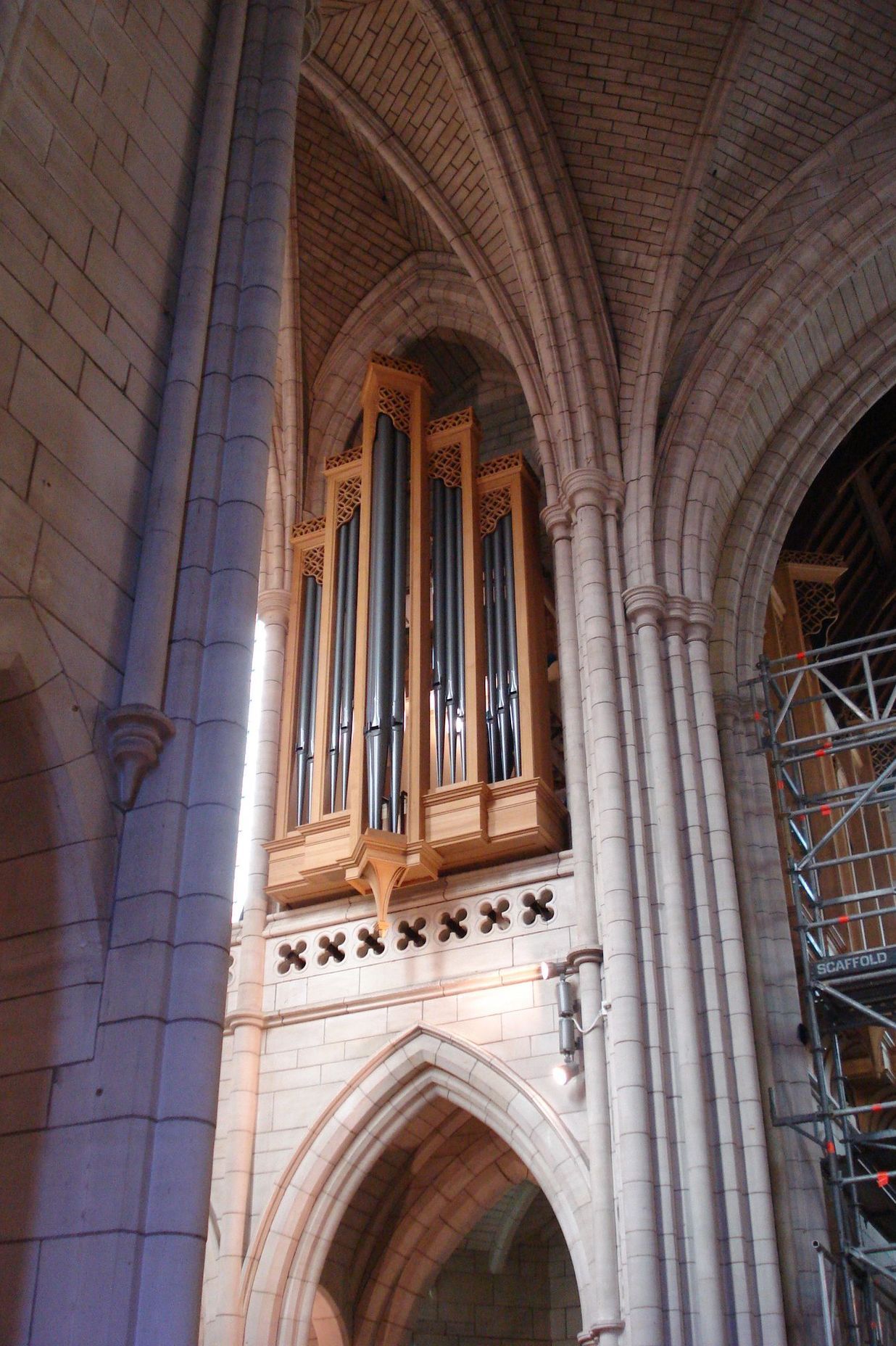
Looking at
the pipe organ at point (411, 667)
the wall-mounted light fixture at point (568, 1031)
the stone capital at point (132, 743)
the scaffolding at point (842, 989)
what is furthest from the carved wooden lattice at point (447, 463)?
the stone capital at point (132, 743)

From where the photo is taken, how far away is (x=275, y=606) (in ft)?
41.5

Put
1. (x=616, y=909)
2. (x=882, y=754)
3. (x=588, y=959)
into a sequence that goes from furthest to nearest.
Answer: (x=882, y=754) → (x=588, y=959) → (x=616, y=909)

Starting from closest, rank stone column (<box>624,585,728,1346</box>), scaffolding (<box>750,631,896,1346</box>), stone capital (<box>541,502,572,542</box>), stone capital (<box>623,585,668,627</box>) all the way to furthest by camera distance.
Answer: stone column (<box>624,585,728,1346</box>) → scaffolding (<box>750,631,896,1346</box>) → stone capital (<box>623,585,668,627</box>) → stone capital (<box>541,502,572,542</box>)

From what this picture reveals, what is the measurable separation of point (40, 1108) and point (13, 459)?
2.04m

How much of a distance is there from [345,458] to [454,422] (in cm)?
104

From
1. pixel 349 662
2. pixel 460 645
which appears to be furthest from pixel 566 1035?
pixel 349 662

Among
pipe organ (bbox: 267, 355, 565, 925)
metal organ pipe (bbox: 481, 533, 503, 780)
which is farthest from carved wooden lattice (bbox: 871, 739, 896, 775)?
metal organ pipe (bbox: 481, 533, 503, 780)

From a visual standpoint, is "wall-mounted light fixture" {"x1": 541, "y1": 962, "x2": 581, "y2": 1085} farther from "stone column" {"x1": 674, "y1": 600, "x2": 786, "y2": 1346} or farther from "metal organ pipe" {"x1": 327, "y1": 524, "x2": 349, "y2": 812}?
"metal organ pipe" {"x1": 327, "y1": 524, "x2": 349, "y2": 812}

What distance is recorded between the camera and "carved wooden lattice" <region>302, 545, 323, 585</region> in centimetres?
Result: 1259

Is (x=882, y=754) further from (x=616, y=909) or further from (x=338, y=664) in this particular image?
(x=616, y=909)

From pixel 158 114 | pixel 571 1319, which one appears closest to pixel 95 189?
pixel 158 114

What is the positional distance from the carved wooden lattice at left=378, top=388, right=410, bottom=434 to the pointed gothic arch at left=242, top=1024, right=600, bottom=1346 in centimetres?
515

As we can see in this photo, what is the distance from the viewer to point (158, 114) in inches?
236

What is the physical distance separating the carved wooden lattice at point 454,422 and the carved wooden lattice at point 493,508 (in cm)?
70
